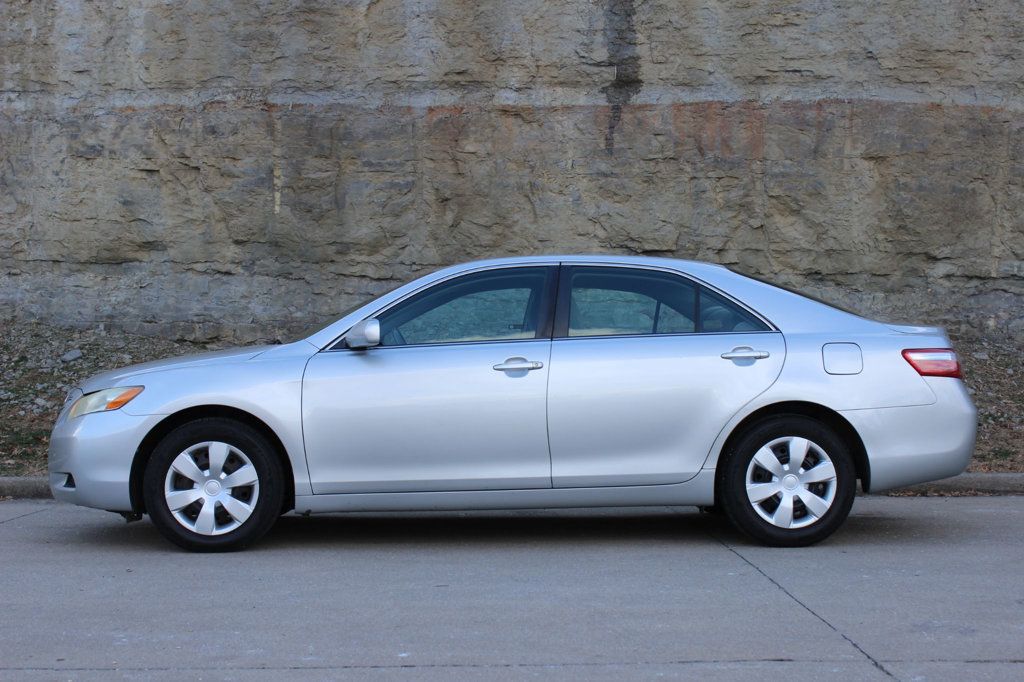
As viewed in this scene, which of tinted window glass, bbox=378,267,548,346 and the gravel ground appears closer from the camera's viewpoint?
tinted window glass, bbox=378,267,548,346

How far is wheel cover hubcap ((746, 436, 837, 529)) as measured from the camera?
20.9 feet

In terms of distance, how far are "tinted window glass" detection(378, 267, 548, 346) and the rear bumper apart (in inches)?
72.2

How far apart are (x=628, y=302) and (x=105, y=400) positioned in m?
2.95

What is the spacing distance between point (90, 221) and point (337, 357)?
23.4 feet

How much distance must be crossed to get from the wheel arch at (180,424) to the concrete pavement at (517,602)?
392 millimetres

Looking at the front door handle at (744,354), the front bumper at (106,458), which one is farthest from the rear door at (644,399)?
the front bumper at (106,458)

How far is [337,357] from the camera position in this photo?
6.46 meters

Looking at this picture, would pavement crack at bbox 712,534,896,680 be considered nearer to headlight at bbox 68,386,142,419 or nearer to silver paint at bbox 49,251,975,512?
silver paint at bbox 49,251,975,512

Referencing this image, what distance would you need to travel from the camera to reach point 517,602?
5.34 metres

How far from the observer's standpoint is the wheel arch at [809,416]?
6.45m

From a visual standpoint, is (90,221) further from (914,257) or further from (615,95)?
(914,257)

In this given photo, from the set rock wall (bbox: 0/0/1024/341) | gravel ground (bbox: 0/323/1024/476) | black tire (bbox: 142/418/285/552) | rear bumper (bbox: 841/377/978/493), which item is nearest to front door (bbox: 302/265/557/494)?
black tire (bbox: 142/418/285/552)

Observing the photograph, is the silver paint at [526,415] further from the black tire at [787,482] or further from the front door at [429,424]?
the black tire at [787,482]

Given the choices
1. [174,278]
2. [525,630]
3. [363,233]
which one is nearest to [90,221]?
[174,278]
